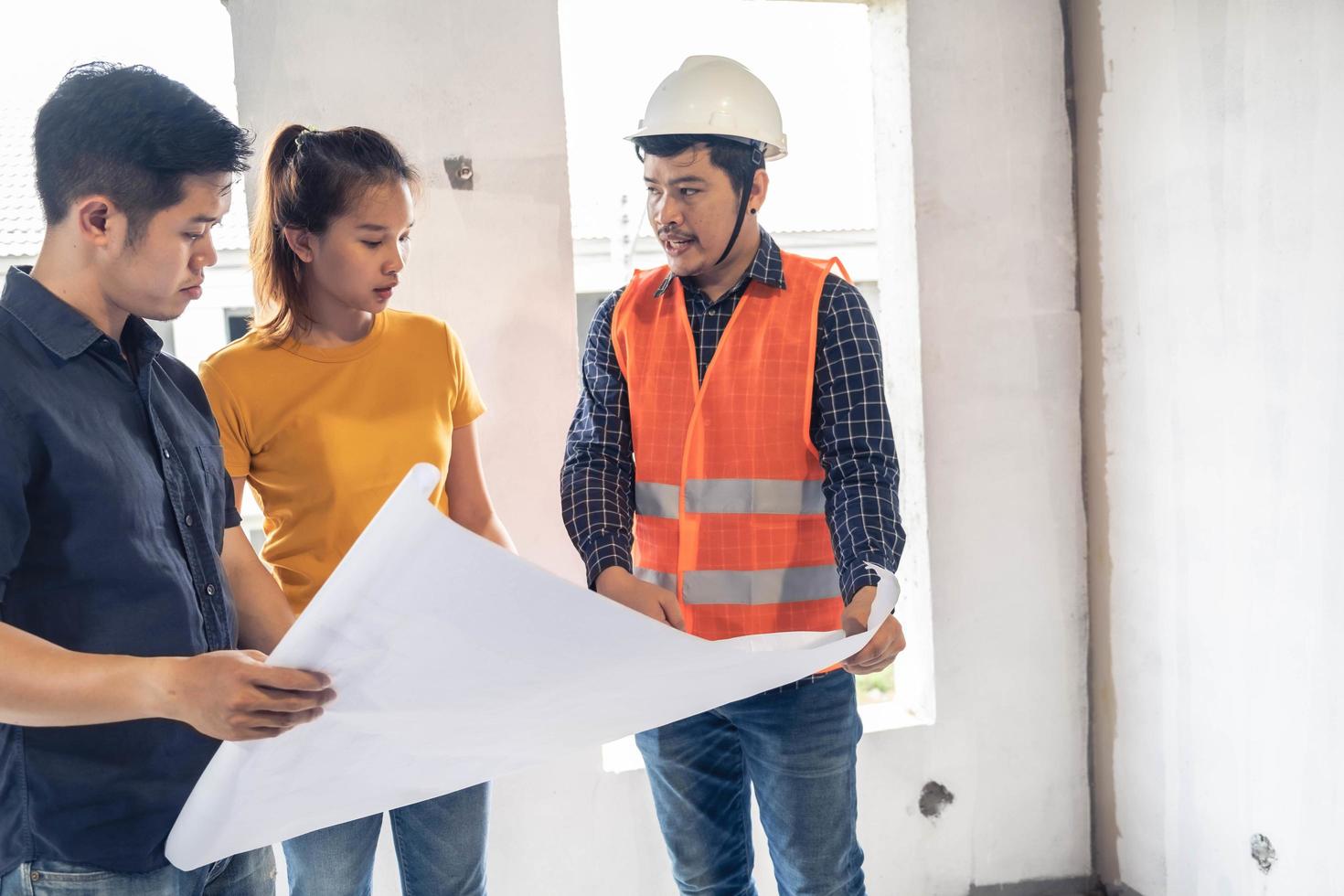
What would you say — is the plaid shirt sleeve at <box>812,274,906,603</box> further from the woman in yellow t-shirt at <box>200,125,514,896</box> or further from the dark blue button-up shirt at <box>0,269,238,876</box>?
the dark blue button-up shirt at <box>0,269,238,876</box>

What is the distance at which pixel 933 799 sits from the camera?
2584 mm

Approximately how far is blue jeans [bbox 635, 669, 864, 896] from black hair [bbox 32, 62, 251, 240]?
42.9 inches

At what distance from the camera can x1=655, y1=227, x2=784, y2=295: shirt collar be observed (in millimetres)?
1726

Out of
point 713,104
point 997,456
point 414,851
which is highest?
point 713,104

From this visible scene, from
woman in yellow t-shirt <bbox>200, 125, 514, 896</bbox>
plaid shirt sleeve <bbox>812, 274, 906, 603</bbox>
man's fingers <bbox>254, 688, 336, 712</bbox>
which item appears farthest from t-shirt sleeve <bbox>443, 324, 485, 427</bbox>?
man's fingers <bbox>254, 688, 336, 712</bbox>

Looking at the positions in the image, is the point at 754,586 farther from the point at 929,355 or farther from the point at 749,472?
the point at 929,355

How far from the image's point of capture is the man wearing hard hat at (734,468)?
1.67 m

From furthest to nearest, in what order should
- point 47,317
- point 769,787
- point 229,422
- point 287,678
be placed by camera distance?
point 769,787
point 229,422
point 47,317
point 287,678

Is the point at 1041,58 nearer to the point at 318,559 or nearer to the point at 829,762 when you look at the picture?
the point at 829,762

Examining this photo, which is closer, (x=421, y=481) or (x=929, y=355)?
(x=421, y=481)

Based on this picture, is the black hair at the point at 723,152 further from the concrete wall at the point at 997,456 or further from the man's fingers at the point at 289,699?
the man's fingers at the point at 289,699

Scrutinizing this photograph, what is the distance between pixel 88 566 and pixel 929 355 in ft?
6.26

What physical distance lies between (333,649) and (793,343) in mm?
953

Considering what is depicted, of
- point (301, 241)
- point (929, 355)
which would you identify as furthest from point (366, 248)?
point (929, 355)
